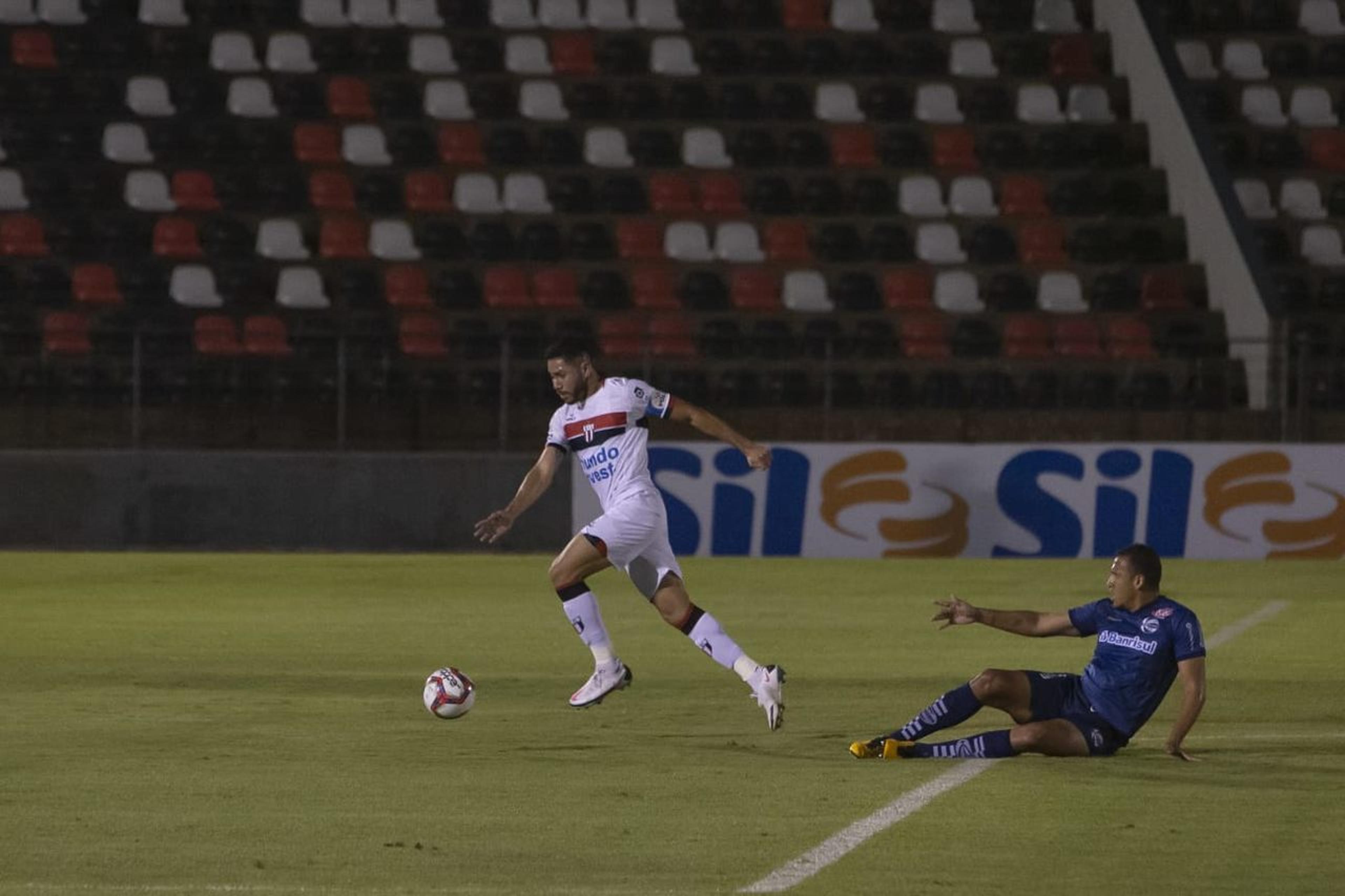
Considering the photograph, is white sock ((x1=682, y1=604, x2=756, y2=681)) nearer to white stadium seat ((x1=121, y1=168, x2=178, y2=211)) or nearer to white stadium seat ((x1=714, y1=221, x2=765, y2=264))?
white stadium seat ((x1=714, y1=221, x2=765, y2=264))

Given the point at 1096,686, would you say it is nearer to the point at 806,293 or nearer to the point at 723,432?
the point at 723,432

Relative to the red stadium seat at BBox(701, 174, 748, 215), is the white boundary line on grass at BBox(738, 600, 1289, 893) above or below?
below

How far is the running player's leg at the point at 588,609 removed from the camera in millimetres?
12398

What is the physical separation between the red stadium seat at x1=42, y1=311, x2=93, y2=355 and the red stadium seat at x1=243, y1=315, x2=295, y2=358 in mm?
1785

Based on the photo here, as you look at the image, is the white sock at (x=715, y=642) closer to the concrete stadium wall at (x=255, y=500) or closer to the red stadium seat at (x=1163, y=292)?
the concrete stadium wall at (x=255, y=500)

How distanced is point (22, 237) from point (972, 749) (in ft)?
71.9

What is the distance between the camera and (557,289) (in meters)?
29.2

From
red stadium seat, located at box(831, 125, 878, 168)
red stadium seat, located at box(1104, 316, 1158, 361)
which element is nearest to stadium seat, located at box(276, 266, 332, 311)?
red stadium seat, located at box(831, 125, 878, 168)

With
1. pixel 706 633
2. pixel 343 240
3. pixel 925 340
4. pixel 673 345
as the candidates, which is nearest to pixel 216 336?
pixel 343 240

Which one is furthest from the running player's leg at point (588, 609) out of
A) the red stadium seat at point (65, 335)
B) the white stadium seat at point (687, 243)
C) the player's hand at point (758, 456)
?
the white stadium seat at point (687, 243)

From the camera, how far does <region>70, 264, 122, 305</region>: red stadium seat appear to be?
2867cm

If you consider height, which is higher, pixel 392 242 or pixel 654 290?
pixel 392 242

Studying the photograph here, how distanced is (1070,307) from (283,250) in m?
9.70

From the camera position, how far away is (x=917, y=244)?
3030cm
